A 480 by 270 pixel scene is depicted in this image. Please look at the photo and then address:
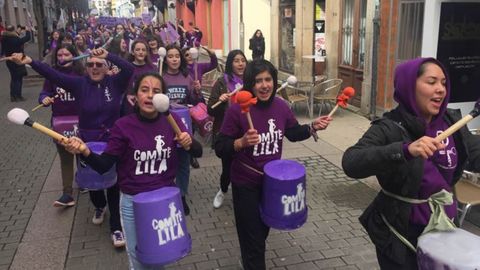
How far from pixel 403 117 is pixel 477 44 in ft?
14.9

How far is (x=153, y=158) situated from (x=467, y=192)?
2883mm

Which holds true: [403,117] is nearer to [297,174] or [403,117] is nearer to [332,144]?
[297,174]

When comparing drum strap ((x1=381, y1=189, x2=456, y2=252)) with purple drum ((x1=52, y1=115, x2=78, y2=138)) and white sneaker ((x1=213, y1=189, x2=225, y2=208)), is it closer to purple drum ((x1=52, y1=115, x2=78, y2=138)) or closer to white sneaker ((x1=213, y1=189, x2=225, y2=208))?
white sneaker ((x1=213, y1=189, x2=225, y2=208))

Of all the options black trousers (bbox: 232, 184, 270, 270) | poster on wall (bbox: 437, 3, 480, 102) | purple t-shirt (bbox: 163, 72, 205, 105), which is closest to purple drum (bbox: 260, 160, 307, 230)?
black trousers (bbox: 232, 184, 270, 270)

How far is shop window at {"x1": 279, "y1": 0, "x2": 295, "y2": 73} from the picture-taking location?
598 inches

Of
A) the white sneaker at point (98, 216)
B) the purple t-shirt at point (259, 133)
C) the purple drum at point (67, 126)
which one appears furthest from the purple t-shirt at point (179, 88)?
the purple t-shirt at point (259, 133)

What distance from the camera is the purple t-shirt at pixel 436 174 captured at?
7.36 feet

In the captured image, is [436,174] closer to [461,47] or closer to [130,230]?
[130,230]

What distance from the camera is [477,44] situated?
19.9 ft

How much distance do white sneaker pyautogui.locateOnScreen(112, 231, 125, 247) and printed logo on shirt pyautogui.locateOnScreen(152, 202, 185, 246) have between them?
155 cm

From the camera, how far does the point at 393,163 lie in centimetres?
205

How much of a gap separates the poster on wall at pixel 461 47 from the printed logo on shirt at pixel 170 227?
14.7 ft

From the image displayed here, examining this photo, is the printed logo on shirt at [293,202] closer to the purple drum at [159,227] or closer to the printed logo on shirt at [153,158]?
the purple drum at [159,227]

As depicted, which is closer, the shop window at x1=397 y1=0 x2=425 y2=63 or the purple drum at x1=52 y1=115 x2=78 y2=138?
the purple drum at x1=52 y1=115 x2=78 y2=138
